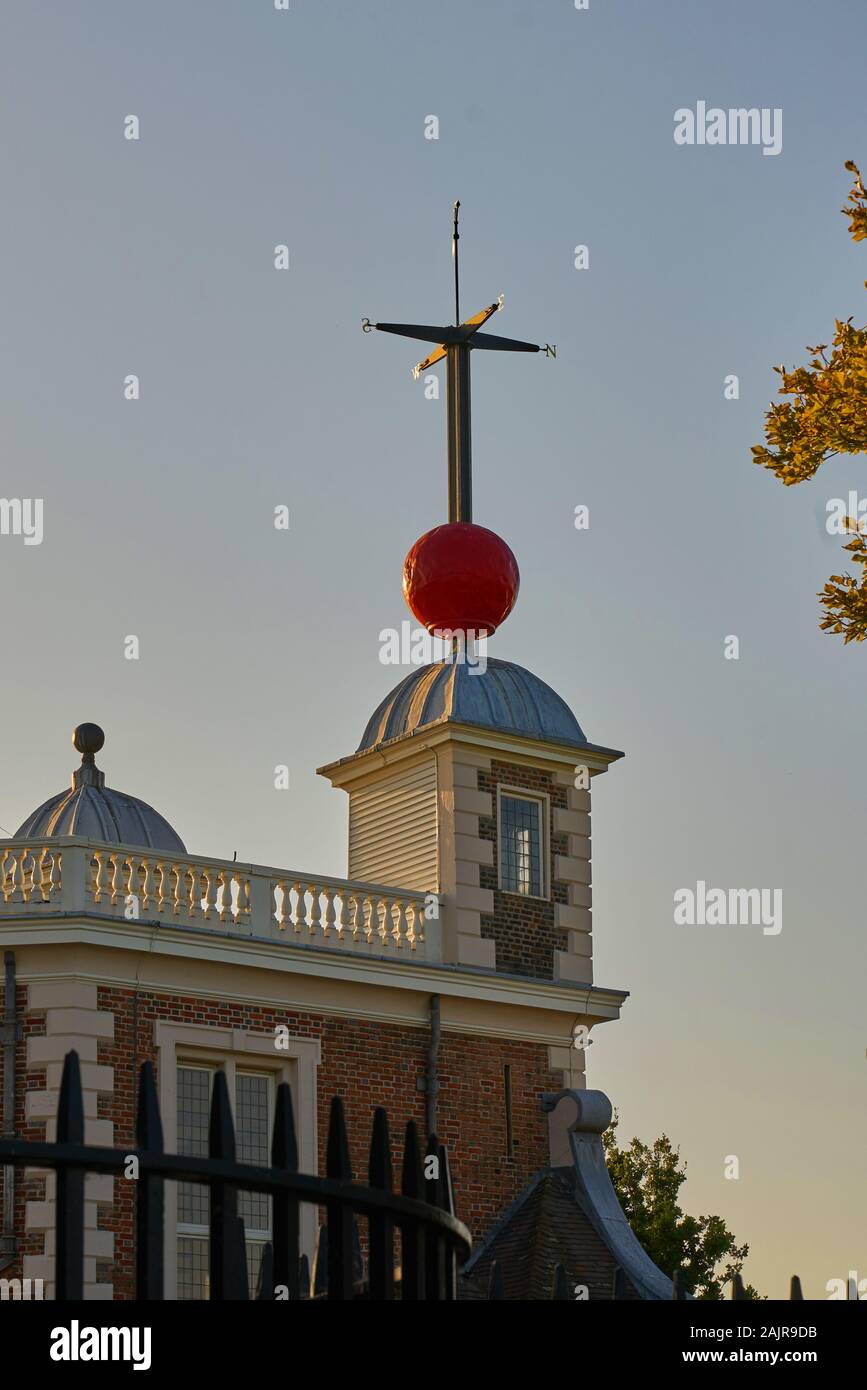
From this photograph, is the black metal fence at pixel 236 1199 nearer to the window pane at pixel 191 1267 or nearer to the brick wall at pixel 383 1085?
the brick wall at pixel 383 1085

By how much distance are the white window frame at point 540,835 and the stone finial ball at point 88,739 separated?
613cm

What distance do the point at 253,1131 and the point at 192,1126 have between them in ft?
2.48

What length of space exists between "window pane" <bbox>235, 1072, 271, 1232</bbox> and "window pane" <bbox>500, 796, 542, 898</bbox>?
4265 mm

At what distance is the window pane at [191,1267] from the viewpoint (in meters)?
20.5

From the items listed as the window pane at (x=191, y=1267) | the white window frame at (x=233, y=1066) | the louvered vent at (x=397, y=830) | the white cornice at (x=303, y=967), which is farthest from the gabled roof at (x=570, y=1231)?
the louvered vent at (x=397, y=830)

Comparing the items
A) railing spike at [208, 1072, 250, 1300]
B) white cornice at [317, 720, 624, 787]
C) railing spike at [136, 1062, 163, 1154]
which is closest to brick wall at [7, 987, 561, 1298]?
white cornice at [317, 720, 624, 787]

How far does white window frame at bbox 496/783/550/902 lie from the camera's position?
24844mm

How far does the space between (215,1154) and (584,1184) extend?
18411 millimetres

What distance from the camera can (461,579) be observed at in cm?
2542

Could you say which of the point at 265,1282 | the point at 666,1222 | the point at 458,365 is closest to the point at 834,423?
the point at 265,1282

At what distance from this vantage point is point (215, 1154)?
586 centimetres

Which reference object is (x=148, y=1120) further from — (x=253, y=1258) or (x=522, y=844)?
(x=522, y=844)
